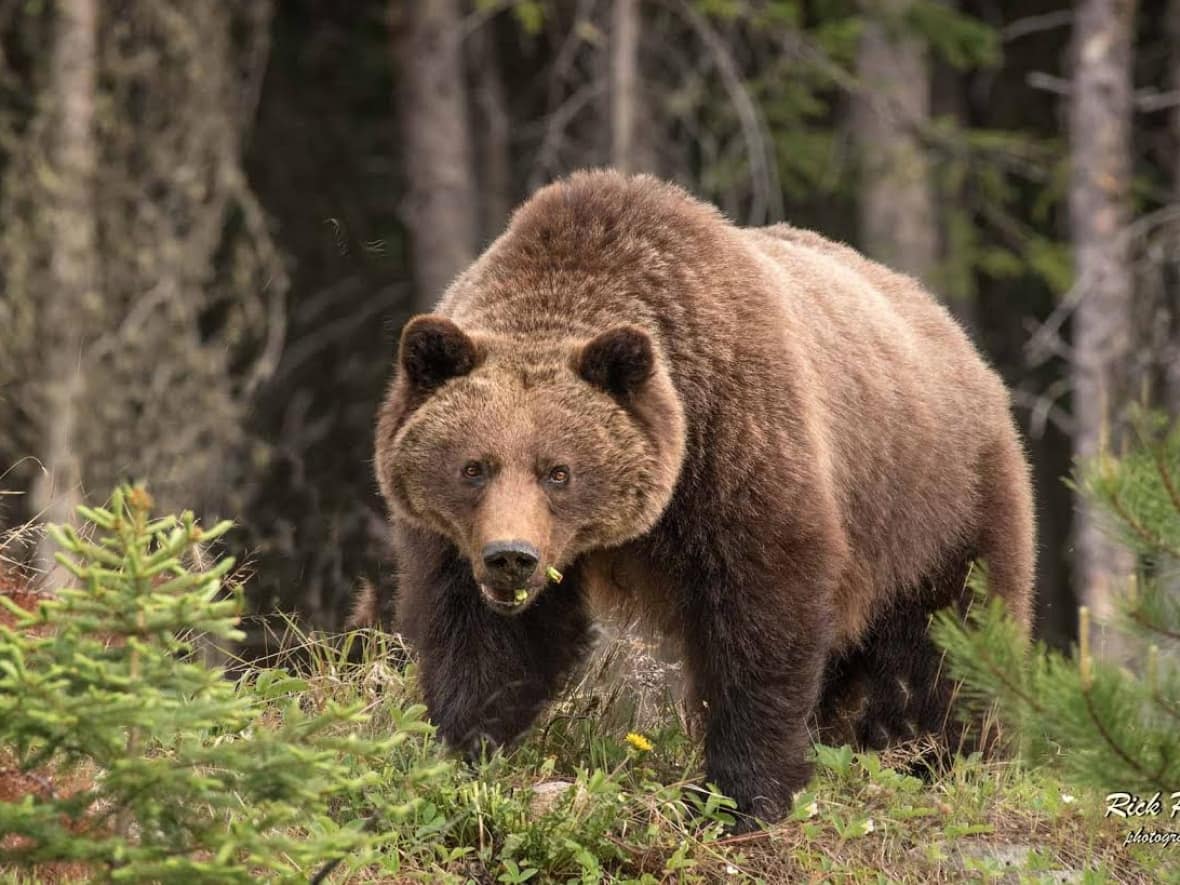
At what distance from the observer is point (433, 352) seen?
539cm

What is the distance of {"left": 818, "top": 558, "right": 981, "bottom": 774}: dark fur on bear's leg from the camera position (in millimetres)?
6676

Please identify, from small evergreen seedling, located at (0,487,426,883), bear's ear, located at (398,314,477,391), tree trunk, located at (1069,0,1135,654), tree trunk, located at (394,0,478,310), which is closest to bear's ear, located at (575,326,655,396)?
bear's ear, located at (398,314,477,391)

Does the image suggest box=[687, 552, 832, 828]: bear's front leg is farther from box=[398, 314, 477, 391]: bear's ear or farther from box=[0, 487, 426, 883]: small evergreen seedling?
box=[0, 487, 426, 883]: small evergreen seedling

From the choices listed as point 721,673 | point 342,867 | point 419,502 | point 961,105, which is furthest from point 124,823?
point 961,105

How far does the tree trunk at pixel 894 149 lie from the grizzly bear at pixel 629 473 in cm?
961

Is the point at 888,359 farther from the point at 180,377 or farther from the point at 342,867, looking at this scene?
the point at 180,377

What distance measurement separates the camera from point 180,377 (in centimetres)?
1250

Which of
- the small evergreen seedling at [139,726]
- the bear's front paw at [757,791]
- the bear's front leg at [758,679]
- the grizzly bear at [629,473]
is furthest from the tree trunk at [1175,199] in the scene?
the small evergreen seedling at [139,726]

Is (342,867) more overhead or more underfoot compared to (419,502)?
more underfoot

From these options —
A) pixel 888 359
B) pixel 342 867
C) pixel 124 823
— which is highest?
pixel 888 359

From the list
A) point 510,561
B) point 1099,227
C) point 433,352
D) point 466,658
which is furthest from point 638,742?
point 1099,227

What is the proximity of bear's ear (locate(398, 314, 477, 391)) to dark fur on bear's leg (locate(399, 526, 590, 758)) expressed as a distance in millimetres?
517

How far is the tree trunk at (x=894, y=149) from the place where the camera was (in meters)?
15.5

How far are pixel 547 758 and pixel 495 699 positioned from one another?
247mm
